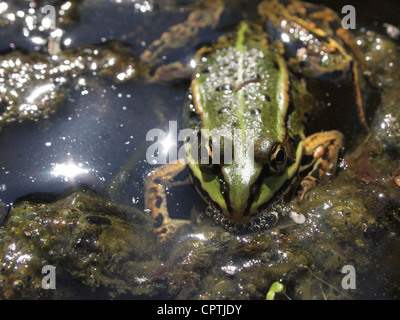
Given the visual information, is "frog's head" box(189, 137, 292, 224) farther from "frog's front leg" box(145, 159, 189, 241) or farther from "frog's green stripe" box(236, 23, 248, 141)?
"frog's front leg" box(145, 159, 189, 241)

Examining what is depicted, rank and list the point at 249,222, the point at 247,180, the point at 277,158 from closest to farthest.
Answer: the point at 247,180 → the point at 277,158 → the point at 249,222

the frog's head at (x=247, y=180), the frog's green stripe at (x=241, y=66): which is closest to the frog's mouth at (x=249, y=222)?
the frog's head at (x=247, y=180)

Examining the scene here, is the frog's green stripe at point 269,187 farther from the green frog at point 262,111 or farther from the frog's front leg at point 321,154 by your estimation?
the frog's front leg at point 321,154

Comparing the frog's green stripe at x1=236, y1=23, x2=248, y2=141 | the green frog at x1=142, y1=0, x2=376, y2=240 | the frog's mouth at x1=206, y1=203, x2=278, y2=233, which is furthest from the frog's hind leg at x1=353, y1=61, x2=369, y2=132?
the frog's mouth at x1=206, y1=203, x2=278, y2=233

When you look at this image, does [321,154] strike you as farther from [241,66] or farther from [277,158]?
[241,66]

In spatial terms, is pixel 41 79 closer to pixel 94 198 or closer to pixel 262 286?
pixel 94 198

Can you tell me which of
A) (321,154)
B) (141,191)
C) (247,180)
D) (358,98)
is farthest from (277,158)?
(358,98)
